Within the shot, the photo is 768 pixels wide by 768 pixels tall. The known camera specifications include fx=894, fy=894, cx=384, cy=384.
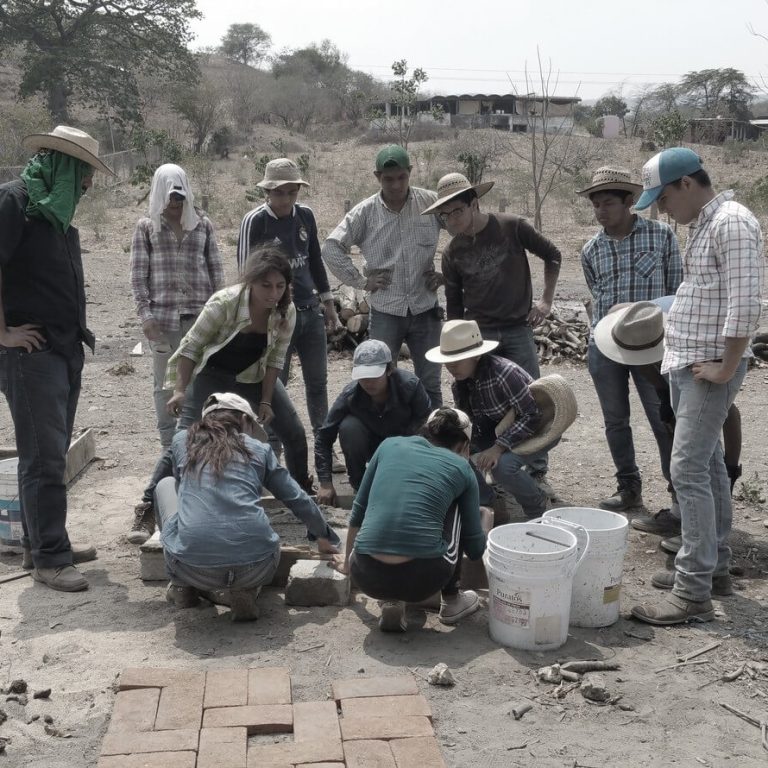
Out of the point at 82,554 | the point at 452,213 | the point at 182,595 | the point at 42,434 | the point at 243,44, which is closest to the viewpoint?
the point at 182,595

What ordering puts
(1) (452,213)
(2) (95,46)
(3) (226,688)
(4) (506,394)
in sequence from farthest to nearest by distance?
(2) (95,46) → (1) (452,213) → (4) (506,394) → (3) (226,688)

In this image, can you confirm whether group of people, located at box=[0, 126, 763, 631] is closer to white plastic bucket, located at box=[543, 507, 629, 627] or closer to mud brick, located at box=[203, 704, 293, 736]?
white plastic bucket, located at box=[543, 507, 629, 627]

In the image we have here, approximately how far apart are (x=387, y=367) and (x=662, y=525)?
1801 mm

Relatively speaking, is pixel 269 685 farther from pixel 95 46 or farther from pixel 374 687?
pixel 95 46

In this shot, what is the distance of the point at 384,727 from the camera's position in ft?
10.2

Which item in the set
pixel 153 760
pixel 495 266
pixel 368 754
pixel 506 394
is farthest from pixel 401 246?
pixel 153 760

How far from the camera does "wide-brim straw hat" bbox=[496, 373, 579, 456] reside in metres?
4.98

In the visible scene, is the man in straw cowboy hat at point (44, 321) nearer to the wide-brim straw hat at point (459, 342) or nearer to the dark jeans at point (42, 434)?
the dark jeans at point (42, 434)

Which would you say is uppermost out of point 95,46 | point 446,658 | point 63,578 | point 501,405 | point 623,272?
point 95,46

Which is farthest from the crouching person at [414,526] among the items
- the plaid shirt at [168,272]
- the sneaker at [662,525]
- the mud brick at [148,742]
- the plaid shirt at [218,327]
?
the plaid shirt at [168,272]

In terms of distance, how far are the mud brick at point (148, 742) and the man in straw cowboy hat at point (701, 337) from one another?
204 cm

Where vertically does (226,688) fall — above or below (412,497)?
below

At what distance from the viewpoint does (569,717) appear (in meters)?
3.24

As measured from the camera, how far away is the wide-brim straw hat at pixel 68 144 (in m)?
4.21
